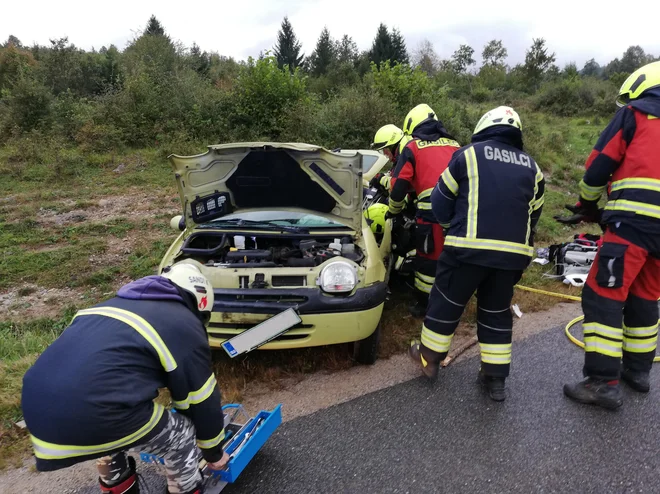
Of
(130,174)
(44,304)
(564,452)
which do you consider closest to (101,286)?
(44,304)

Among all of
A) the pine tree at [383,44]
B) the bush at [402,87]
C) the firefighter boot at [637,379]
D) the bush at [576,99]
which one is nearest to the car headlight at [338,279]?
the firefighter boot at [637,379]

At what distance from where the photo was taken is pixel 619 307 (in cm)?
285

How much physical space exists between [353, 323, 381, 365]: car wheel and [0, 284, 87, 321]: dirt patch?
131 inches

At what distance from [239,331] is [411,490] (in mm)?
1484

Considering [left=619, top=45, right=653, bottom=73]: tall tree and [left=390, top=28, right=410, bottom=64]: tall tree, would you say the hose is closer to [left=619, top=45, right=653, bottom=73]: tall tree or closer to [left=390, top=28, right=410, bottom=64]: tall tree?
[left=390, top=28, right=410, bottom=64]: tall tree

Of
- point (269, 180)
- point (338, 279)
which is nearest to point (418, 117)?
point (269, 180)

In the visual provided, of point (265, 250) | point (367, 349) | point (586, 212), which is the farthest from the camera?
point (265, 250)

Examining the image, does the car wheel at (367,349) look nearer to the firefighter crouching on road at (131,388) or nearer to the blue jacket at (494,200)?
the blue jacket at (494,200)

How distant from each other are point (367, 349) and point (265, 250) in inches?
43.9

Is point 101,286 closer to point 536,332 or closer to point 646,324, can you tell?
point 536,332

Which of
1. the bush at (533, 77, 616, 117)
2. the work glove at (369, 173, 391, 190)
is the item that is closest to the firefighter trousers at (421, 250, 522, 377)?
the work glove at (369, 173, 391, 190)

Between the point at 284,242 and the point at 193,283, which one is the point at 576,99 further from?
the point at 193,283

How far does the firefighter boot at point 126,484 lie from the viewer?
210 centimetres

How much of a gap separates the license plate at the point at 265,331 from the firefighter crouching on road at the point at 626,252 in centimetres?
191
